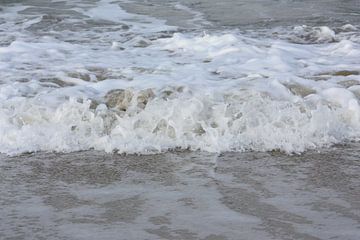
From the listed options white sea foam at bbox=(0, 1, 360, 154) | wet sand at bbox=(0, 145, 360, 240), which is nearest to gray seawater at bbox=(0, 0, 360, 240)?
wet sand at bbox=(0, 145, 360, 240)

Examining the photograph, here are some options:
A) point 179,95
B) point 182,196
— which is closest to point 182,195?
point 182,196

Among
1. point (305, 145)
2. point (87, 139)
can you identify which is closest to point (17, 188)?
point (87, 139)

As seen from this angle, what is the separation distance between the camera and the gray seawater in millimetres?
2830

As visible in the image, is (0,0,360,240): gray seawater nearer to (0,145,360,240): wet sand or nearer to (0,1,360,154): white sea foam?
(0,145,360,240): wet sand

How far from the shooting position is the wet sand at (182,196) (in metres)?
2.83

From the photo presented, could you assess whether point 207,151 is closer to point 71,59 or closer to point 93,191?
point 93,191

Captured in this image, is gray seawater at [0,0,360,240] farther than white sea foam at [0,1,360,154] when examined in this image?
No

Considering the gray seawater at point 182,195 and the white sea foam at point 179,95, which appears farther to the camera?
the white sea foam at point 179,95

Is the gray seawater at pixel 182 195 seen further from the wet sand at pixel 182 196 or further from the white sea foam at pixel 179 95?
the white sea foam at pixel 179 95

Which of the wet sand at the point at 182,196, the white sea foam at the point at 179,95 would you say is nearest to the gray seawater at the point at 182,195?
the wet sand at the point at 182,196

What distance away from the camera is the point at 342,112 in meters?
4.87

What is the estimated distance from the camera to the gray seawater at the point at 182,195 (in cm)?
283

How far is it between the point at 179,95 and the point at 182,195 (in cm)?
213

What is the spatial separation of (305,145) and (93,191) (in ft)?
5.52
